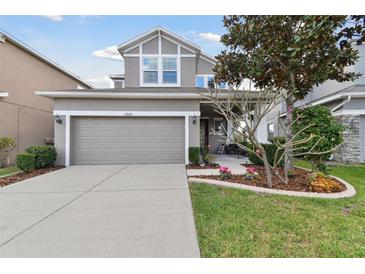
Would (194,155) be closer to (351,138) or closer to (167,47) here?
(167,47)

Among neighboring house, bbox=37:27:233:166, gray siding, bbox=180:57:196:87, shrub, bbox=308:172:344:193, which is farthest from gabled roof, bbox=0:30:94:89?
shrub, bbox=308:172:344:193

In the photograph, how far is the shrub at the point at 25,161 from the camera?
865 cm

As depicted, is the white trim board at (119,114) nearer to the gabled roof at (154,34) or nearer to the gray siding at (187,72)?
the gray siding at (187,72)

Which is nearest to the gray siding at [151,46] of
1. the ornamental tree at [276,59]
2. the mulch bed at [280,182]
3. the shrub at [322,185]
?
the ornamental tree at [276,59]

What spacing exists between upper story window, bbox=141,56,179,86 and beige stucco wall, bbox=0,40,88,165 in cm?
687

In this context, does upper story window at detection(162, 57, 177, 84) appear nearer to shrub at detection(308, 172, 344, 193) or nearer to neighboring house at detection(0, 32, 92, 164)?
neighboring house at detection(0, 32, 92, 164)

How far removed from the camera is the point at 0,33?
1124cm

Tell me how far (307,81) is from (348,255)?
6.33 metres

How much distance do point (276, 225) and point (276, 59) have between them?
5625 mm

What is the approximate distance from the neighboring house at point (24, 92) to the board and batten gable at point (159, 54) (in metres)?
5.61

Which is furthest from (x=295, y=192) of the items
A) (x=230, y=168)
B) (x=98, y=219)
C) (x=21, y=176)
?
(x=21, y=176)

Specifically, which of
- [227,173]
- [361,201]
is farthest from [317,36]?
[227,173]

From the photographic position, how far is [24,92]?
516 inches

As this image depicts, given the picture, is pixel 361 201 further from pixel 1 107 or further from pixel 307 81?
pixel 1 107
